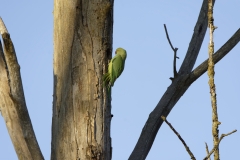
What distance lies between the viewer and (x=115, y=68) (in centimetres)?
310

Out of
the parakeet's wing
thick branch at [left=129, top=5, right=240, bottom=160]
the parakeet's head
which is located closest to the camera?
the parakeet's wing

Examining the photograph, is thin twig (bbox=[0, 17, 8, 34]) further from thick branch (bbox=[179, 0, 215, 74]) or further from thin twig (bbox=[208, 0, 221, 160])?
thick branch (bbox=[179, 0, 215, 74])

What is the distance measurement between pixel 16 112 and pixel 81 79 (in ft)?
1.54

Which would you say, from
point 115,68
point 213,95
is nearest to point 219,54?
point 115,68

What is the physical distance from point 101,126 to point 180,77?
0.99 m

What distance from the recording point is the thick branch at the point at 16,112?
103 inches

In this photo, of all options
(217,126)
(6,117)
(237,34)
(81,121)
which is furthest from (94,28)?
(217,126)

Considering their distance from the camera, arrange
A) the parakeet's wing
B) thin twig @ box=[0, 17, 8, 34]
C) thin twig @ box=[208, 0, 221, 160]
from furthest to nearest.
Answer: the parakeet's wing → thin twig @ box=[0, 17, 8, 34] → thin twig @ box=[208, 0, 221, 160]

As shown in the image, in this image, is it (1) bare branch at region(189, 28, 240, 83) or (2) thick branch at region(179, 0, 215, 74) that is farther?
(2) thick branch at region(179, 0, 215, 74)

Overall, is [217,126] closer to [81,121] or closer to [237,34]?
[81,121]

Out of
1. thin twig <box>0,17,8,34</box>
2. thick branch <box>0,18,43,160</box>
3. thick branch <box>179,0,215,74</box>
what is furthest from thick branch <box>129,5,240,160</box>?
thin twig <box>0,17,8,34</box>

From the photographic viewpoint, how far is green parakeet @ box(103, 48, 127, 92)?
286 cm

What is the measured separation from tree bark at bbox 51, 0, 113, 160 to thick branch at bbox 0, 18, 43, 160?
0.20 m

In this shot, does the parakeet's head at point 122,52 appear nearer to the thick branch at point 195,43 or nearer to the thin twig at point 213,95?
the thick branch at point 195,43
